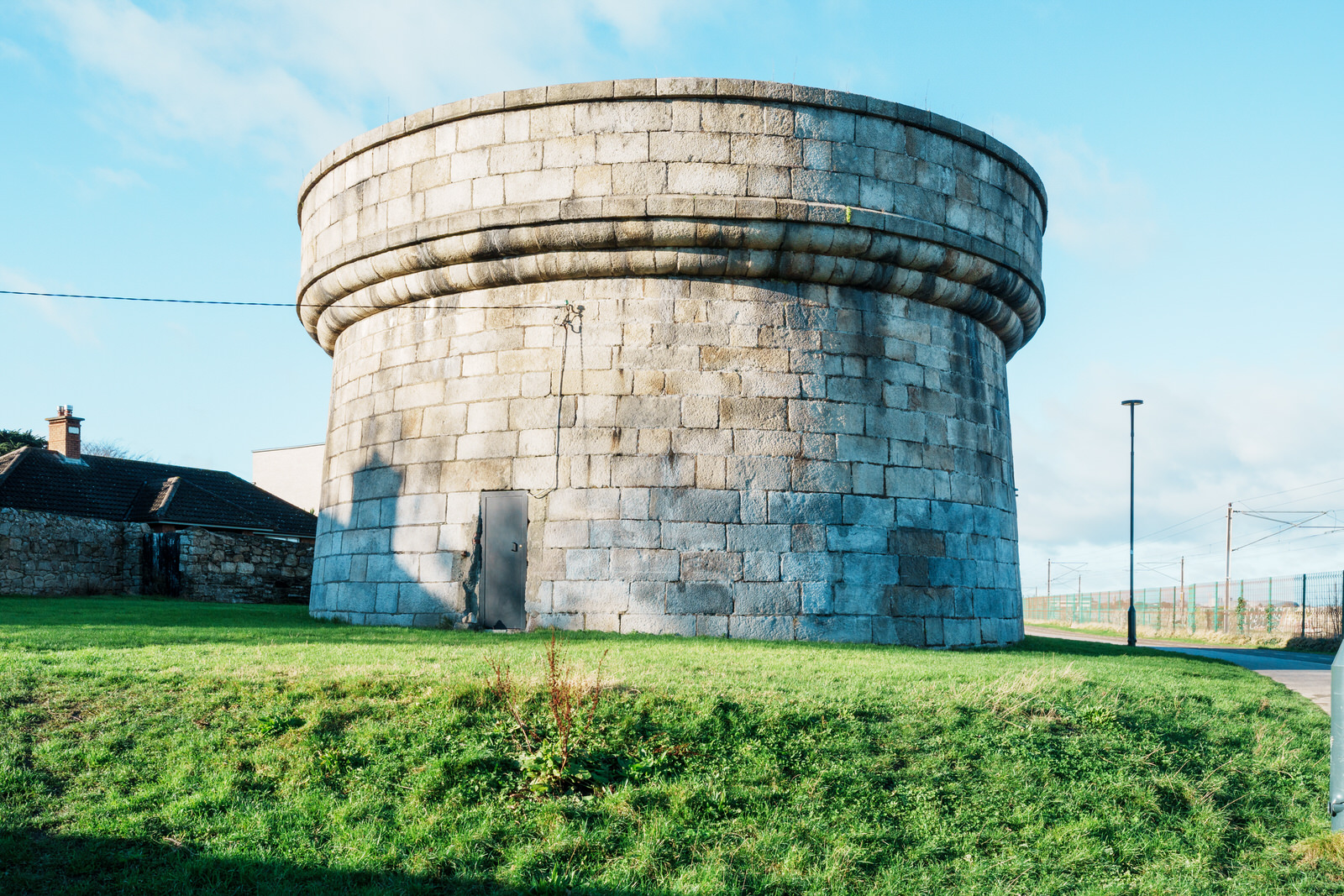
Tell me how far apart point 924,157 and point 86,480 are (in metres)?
24.2

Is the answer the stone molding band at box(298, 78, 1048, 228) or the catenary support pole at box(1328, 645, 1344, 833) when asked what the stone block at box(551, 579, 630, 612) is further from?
the catenary support pole at box(1328, 645, 1344, 833)

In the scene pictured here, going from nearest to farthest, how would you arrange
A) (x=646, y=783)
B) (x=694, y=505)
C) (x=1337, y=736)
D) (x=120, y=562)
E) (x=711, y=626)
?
1. (x=1337, y=736)
2. (x=646, y=783)
3. (x=711, y=626)
4. (x=694, y=505)
5. (x=120, y=562)

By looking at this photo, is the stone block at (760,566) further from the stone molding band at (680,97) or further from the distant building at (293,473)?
the distant building at (293,473)

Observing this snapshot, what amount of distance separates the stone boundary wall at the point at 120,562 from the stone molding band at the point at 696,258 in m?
11.0

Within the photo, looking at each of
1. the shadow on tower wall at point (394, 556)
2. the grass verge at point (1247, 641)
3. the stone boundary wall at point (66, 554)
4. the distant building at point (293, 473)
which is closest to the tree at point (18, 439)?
the distant building at point (293, 473)

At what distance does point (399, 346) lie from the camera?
491 inches

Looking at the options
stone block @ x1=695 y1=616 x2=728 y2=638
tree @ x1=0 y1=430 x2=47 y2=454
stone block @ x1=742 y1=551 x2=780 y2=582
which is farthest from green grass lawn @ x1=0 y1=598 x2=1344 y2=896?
tree @ x1=0 y1=430 x2=47 y2=454

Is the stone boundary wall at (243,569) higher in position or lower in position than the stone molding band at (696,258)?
lower

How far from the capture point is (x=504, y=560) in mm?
11133

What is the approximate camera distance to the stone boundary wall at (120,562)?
19.1 meters

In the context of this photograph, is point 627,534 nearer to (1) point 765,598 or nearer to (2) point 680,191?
(1) point 765,598

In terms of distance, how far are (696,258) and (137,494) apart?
22.7 m

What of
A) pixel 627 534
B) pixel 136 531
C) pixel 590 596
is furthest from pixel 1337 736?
pixel 136 531

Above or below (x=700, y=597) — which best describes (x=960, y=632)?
below
